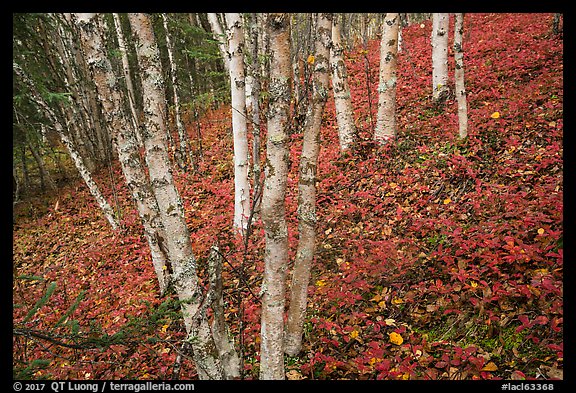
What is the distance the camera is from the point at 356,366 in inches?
150

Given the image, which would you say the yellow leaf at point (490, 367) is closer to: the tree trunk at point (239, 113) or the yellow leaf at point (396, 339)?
the yellow leaf at point (396, 339)

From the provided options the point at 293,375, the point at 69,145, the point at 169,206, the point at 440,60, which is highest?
the point at 440,60

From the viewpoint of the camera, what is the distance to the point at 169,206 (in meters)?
3.11

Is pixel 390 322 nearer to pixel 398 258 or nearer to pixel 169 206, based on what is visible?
pixel 398 258

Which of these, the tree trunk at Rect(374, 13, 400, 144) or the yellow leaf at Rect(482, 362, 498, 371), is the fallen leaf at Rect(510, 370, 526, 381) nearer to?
the yellow leaf at Rect(482, 362, 498, 371)

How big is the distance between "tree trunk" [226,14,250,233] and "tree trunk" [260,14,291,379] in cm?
313

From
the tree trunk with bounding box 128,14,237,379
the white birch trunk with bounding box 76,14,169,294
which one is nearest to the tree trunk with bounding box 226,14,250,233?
the white birch trunk with bounding box 76,14,169,294

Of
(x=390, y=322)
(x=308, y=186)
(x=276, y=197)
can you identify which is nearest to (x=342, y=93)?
(x=308, y=186)

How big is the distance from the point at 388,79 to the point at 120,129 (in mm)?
6532

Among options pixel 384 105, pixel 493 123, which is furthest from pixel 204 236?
pixel 493 123

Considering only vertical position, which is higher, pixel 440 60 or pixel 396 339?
pixel 440 60

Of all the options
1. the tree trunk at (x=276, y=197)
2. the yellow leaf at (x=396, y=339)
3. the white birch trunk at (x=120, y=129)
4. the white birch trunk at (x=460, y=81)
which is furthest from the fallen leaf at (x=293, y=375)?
the white birch trunk at (x=460, y=81)

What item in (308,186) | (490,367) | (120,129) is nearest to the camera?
(490,367)

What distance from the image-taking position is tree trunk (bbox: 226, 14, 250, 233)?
257 inches
